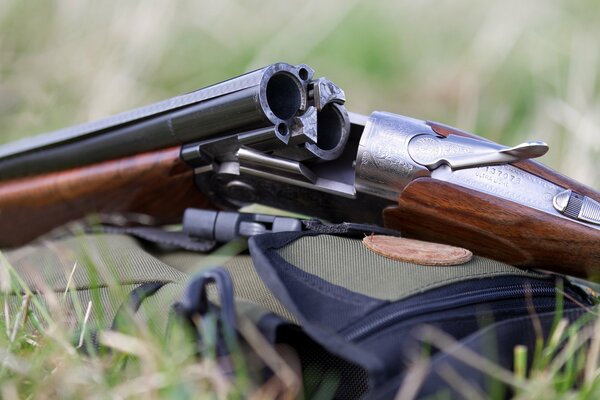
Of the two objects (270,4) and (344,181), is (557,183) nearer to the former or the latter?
(344,181)

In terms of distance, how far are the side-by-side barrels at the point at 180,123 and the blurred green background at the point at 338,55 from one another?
1864 millimetres

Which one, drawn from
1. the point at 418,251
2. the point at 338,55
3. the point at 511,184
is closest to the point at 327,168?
the point at 418,251

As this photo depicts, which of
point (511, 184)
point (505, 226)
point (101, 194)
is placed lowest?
point (101, 194)

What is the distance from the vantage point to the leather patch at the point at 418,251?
1.75 metres

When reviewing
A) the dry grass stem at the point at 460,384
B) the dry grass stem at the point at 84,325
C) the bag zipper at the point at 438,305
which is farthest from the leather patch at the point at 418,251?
the dry grass stem at the point at 84,325

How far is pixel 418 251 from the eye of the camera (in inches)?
70.7

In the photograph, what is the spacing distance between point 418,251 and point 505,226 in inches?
9.6

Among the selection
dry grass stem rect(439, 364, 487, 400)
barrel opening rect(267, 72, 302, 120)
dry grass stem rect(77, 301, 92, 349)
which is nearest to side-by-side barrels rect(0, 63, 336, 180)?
barrel opening rect(267, 72, 302, 120)

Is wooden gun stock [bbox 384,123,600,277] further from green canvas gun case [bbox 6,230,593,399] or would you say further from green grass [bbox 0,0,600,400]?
green grass [bbox 0,0,600,400]

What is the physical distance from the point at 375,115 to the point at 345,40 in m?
3.47

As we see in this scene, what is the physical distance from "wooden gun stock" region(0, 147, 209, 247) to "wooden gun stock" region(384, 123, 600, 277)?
31.8 inches

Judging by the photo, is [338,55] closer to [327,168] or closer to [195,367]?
[327,168]

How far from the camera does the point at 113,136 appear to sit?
2295mm

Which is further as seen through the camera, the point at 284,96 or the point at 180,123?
the point at 180,123
